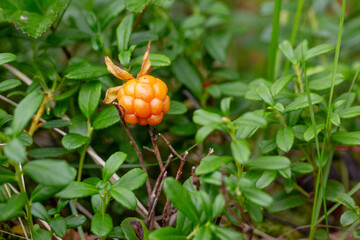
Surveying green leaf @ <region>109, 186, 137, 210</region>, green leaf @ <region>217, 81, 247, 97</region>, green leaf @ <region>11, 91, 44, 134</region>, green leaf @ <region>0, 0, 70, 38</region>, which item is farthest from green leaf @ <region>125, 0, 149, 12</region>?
green leaf @ <region>109, 186, 137, 210</region>

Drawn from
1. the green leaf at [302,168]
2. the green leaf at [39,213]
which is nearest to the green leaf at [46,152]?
the green leaf at [39,213]

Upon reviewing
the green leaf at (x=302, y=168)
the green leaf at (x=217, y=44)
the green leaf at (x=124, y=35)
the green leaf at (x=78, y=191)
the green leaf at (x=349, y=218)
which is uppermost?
the green leaf at (x=124, y=35)

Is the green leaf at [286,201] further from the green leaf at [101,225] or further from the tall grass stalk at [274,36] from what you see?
the green leaf at [101,225]

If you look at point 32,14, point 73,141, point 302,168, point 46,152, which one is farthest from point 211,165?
point 32,14

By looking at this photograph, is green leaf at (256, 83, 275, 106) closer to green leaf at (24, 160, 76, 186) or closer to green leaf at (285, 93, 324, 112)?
green leaf at (285, 93, 324, 112)

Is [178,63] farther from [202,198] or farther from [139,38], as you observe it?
[202,198]

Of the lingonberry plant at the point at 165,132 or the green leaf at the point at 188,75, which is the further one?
the green leaf at the point at 188,75

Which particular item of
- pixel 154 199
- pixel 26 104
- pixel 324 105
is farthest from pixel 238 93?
pixel 26 104

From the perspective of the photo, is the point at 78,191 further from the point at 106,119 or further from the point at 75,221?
the point at 106,119
